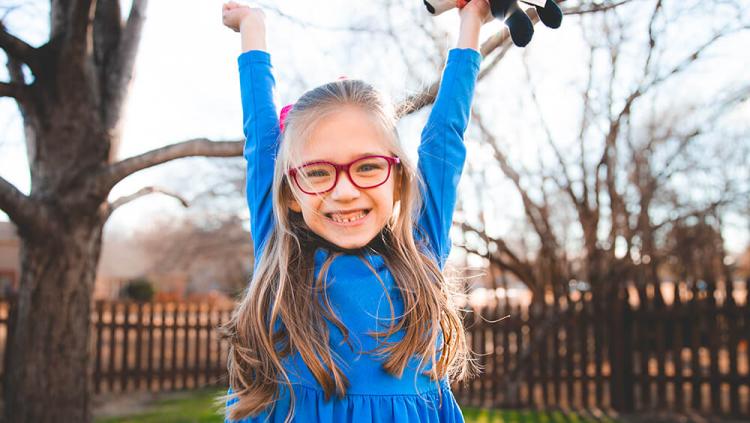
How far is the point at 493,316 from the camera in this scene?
7770 mm

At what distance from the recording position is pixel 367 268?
1454 mm

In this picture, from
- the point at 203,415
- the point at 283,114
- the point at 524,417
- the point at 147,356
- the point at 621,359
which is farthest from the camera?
the point at 147,356

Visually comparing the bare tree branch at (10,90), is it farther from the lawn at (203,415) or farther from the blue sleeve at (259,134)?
the lawn at (203,415)

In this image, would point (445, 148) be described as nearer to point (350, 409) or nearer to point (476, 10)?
point (476, 10)

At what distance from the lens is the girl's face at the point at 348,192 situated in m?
1.41

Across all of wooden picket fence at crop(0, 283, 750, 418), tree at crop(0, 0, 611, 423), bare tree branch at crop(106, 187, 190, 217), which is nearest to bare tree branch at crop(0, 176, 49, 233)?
tree at crop(0, 0, 611, 423)

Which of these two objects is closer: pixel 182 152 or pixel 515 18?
pixel 515 18

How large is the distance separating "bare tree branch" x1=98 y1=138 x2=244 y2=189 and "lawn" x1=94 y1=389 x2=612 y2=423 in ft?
10.9

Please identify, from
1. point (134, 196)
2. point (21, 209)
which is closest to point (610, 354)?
point (134, 196)

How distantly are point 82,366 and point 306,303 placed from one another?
3222 millimetres

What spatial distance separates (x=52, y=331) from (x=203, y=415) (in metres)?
2.69

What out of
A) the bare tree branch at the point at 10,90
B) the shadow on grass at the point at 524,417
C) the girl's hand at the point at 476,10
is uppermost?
the bare tree branch at the point at 10,90

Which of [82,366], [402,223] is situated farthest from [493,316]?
[402,223]

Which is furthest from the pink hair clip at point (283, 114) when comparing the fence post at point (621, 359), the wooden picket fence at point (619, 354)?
the fence post at point (621, 359)
